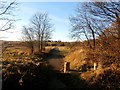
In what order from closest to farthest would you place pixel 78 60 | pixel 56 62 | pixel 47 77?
pixel 47 77 < pixel 78 60 < pixel 56 62

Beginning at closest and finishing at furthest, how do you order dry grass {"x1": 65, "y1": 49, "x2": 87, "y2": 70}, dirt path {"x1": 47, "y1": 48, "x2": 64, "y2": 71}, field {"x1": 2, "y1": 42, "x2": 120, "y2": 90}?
field {"x1": 2, "y1": 42, "x2": 120, "y2": 90} < dry grass {"x1": 65, "y1": 49, "x2": 87, "y2": 70} < dirt path {"x1": 47, "y1": 48, "x2": 64, "y2": 71}

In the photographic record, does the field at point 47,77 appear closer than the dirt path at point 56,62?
Yes

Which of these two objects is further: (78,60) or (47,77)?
(78,60)

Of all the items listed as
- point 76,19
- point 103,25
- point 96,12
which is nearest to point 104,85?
point 103,25

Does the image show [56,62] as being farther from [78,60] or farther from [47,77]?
[47,77]

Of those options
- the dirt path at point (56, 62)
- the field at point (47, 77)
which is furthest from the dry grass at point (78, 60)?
the field at point (47, 77)

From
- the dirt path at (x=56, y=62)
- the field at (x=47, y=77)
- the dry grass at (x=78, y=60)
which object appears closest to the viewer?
the field at (x=47, y=77)

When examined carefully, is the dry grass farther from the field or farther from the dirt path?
the field

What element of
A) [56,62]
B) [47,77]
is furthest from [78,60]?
[47,77]

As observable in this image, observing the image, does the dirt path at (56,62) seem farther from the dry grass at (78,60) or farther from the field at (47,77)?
the field at (47,77)

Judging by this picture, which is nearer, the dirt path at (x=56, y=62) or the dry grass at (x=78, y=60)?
the dry grass at (x=78, y=60)

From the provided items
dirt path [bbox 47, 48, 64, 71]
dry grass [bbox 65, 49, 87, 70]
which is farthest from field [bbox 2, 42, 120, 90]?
dirt path [bbox 47, 48, 64, 71]

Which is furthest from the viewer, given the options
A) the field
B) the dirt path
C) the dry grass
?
the dirt path

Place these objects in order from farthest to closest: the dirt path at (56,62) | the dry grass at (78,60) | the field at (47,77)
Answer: the dirt path at (56,62) → the dry grass at (78,60) → the field at (47,77)
